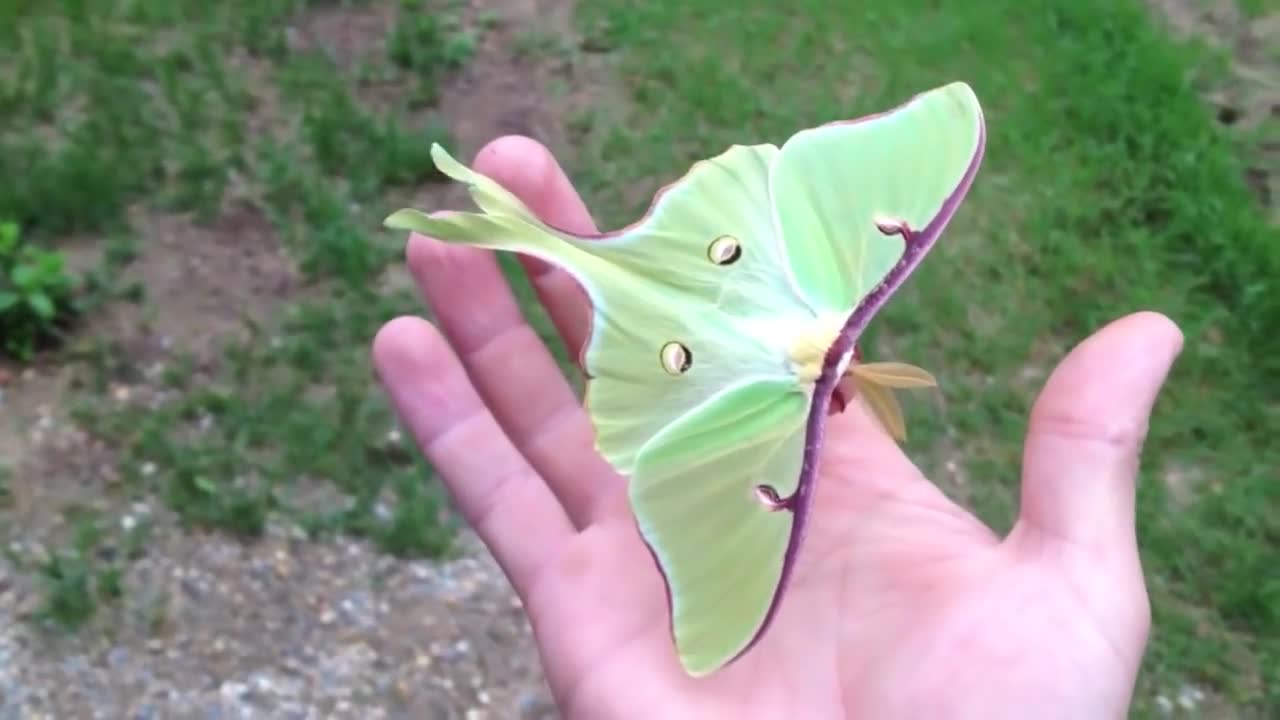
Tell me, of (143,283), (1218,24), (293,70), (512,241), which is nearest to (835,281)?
(512,241)

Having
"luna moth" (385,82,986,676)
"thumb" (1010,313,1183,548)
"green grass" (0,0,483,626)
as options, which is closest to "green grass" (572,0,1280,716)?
"green grass" (0,0,483,626)

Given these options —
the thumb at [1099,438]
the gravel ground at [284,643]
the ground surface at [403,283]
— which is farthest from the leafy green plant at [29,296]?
the thumb at [1099,438]

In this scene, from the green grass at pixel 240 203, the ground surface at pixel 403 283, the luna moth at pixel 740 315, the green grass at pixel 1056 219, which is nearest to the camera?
the luna moth at pixel 740 315

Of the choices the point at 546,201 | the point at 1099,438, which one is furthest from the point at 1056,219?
the point at 1099,438

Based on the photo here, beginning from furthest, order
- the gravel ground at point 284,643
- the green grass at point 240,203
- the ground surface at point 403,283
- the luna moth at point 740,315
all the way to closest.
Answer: the green grass at point 240,203 < the ground surface at point 403,283 < the gravel ground at point 284,643 < the luna moth at point 740,315

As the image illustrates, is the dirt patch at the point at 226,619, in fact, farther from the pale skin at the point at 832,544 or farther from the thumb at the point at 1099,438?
the thumb at the point at 1099,438
